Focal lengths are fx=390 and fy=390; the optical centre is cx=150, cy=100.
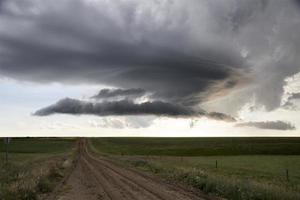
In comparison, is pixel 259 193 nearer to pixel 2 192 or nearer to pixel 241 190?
pixel 241 190

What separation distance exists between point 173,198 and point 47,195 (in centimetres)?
686

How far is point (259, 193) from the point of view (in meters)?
20.2

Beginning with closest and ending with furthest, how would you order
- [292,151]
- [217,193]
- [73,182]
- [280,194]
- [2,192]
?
[2,192] < [280,194] < [217,193] < [73,182] < [292,151]

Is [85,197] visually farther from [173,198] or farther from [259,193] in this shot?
[259,193]

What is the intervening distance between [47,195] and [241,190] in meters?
10.4

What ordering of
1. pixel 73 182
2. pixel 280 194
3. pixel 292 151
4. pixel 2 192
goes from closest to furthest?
1. pixel 2 192
2. pixel 280 194
3. pixel 73 182
4. pixel 292 151

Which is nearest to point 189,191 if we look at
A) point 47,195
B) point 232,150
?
point 47,195

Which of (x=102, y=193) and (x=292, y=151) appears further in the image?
(x=292, y=151)

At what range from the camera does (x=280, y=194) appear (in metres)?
19.9

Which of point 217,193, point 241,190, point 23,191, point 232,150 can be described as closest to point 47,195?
point 23,191

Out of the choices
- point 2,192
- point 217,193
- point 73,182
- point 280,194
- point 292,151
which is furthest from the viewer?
point 292,151

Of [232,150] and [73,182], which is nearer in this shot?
[73,182]

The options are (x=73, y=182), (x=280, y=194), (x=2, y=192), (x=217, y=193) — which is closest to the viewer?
(x=2, y=192)

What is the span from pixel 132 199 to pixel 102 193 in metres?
3.22
